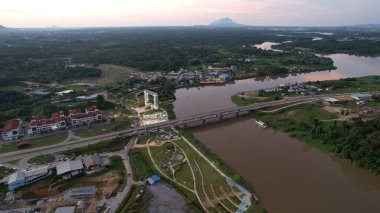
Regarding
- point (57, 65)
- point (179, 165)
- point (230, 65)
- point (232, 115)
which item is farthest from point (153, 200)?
point (57, 65)

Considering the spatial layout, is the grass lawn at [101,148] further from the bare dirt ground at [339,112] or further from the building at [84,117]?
the bare dirt ground at [339,112]

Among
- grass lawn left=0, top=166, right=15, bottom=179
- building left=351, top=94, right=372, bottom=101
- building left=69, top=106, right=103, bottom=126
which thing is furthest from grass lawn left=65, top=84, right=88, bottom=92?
building left=351, top=94, right=372, bottom=101

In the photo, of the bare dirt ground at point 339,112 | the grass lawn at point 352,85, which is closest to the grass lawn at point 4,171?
the bare dirt ground at point 339,112

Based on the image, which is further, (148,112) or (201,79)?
(201,79)

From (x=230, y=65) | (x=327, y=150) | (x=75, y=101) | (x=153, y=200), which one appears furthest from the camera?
(x=230, y=65)

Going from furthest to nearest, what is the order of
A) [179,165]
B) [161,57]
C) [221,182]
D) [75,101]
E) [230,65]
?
[161,57] < [230,65] < [75,101] < [179,165] < [221,182]

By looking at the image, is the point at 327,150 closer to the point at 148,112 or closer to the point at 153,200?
the point at 153,200
